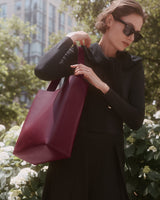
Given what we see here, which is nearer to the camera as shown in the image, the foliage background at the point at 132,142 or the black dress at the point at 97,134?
A: the black dress at the point at 97,134

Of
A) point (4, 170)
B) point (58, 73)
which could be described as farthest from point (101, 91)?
point (4, 170)

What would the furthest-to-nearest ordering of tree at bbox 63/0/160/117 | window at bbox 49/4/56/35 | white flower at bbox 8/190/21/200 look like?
window at bbox 49/4/56/35 < tree at bbox 63/0/160/117 < white flower at bbox 8/190/21/200

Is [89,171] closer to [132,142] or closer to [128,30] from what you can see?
[128,30]

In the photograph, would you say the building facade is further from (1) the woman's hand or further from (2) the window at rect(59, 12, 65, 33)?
(1) the woman's hand

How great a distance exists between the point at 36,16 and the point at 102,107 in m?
54.5

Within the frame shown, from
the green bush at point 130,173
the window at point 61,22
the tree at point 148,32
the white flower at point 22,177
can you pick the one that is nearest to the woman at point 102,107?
the white flower at point 22,177

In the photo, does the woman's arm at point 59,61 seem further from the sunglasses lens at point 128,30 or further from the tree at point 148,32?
the tree at point 148,32

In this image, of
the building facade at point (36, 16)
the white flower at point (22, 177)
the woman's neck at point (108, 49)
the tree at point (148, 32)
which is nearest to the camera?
the woman's neck at point (108, 49)

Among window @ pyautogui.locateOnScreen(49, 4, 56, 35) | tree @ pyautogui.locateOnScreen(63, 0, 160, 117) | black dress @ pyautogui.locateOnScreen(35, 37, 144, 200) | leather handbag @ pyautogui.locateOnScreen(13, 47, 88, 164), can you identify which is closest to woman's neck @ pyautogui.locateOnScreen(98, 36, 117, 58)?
black dress @ pyautogui.locateOnScreen(35, 37, 144, 200)

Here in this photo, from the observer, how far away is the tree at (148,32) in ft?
27.9

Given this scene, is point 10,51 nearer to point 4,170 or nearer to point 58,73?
point 4,170

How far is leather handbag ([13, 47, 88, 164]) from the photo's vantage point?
6.13 ft

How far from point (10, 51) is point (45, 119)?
18844 millimetres

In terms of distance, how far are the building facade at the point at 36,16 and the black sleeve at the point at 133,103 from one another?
171ft
